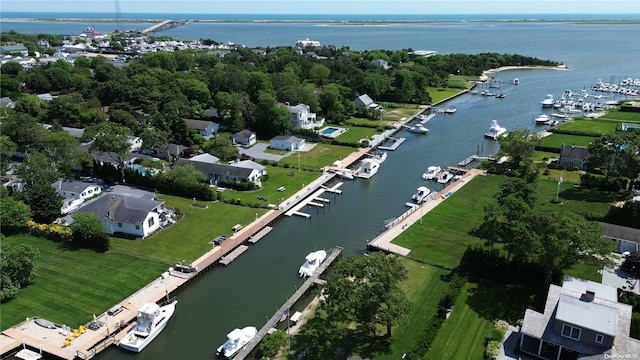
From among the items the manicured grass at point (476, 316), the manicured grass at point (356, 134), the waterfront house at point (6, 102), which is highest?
the waterfront house at point (6, 102)

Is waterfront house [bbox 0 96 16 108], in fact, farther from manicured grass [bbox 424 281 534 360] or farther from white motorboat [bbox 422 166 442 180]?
manicured grass [bbox 424 281 534 360]

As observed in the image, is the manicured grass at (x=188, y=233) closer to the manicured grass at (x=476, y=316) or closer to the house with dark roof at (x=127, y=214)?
the house with dark roof at (x=127, y=214)

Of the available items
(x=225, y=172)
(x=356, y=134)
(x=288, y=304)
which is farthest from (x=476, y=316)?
(x=356, y=134)

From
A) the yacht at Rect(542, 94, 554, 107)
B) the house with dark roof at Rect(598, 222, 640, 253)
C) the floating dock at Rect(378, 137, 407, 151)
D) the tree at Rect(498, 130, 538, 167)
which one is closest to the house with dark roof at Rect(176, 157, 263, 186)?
the floating dock at Rect(378, 137, 407, 151)

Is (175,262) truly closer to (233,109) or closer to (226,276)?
(226,276)

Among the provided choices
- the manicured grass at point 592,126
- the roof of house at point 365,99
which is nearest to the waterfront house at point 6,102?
the roof of house at point 365,99

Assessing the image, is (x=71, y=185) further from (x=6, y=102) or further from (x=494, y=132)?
(x=494, y=132)

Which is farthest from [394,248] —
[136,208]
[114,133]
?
[114,133]
